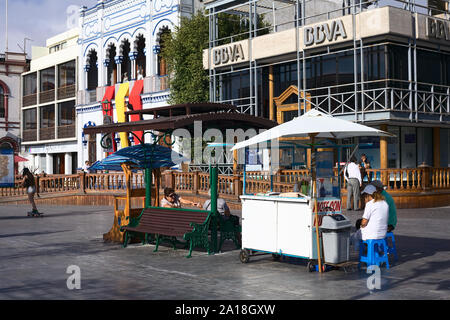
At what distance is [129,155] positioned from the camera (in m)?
14.3

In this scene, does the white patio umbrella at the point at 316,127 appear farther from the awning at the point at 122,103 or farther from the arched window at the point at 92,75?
the arched window at the point at 92,75

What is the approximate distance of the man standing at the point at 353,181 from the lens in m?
21.1

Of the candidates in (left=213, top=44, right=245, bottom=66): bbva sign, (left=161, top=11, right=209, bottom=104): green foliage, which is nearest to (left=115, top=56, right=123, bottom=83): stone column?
(left=161, top=11, right=209, bottom=104): green foliage

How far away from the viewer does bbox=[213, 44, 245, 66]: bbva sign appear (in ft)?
98.8

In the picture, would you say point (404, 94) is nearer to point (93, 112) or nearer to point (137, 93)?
point (137, 93)

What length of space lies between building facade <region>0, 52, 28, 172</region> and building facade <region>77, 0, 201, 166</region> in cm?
1295

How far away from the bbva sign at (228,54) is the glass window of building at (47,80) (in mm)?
23808

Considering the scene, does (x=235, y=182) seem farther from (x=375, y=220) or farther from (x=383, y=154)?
(x=375, y=220)

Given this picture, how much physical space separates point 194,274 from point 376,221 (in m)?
3.12

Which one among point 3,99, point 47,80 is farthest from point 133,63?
point 3,99

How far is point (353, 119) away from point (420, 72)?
4.05m

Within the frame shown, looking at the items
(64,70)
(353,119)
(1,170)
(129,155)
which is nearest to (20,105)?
(64,70)

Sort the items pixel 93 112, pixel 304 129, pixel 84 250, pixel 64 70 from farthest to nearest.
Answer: pixel 64 70 → pixel 93 112 → pixel 84 250 → pixel 304 129

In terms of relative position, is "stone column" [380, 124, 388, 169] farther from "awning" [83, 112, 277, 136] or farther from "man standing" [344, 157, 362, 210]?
"awning" [83, 112, 277, 136]
